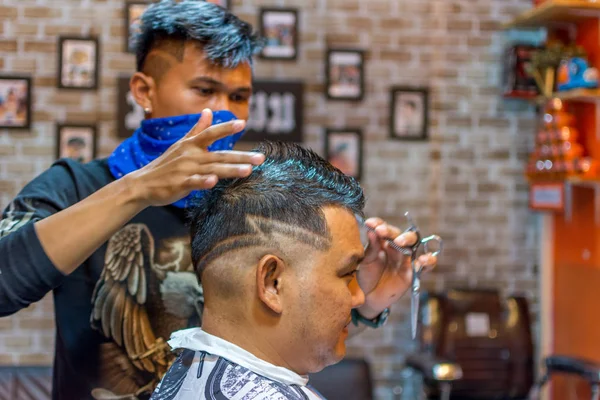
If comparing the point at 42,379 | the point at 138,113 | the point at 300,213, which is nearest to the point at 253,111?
the point at 138,113

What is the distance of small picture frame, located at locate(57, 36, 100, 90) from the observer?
3994 mm

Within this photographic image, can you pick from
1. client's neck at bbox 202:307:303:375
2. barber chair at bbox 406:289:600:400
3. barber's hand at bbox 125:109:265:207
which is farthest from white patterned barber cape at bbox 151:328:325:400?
barber chair at bbox 406:289:600:400

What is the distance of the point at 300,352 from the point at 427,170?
3311 mm

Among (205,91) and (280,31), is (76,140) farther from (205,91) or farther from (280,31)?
(205,91)

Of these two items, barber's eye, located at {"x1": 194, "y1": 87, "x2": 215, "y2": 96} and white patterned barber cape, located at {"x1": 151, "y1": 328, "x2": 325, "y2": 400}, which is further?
barber's eye, located at {"x1": 194, "y1": 87, "x2": 215, "y2": 96}

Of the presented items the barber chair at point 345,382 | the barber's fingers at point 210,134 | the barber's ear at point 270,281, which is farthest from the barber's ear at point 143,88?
the barber chair at point 345,382

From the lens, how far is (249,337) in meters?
1.17

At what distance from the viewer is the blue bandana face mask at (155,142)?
1595 millimetres

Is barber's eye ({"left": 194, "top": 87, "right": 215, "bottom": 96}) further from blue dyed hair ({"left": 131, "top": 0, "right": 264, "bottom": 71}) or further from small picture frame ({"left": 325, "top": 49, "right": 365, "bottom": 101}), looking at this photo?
small picture frame ({"left": 325, "top": 49, "right": 365, "bottom": 101})

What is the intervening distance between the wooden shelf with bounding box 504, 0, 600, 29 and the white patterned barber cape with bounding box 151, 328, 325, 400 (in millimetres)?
3271

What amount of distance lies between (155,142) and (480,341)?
9.56 ft

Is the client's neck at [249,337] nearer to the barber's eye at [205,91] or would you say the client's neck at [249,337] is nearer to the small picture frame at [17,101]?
the barber's eye at [205,91]

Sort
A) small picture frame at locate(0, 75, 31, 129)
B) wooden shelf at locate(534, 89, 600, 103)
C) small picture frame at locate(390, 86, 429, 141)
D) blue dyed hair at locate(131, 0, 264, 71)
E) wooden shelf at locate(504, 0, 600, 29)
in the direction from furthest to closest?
small picture frame at locate(390, 86, 429, 141) → small picture frame at locate(0, 75, 31, 129) → wooden shelf at locate(504, 0, 600, 29) → wooden shelf at locate(534, 89, 600, 103) → blue dyed hair at locate(131, 0, 264, 71)

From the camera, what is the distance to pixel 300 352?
1168 millimetres
